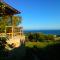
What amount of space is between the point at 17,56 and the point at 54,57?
873 cm

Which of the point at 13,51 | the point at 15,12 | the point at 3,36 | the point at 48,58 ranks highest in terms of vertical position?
the point at 15,12

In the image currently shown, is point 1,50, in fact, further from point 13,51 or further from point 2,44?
point 13,51

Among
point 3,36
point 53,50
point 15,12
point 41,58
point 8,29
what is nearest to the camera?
point 3,36

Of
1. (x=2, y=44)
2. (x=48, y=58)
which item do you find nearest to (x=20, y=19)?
(x=48, y=58)

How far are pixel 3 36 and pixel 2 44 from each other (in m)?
1.18

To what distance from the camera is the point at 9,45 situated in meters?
16.8

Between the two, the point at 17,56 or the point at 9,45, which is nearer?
the point at 9,45

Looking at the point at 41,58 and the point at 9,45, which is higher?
the point at 9,45

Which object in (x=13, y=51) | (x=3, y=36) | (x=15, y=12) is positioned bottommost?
(x=13, y=51)

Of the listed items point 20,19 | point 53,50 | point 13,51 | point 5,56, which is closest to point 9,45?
point 13,51

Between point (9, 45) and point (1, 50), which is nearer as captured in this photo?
point (1, 50)

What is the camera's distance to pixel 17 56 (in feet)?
59.2

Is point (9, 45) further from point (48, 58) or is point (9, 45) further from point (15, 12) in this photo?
point (48, 58)

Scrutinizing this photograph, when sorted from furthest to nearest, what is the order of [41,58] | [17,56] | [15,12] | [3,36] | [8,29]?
[41,58], [8,29], [15,12], [17,56], [3,36]
